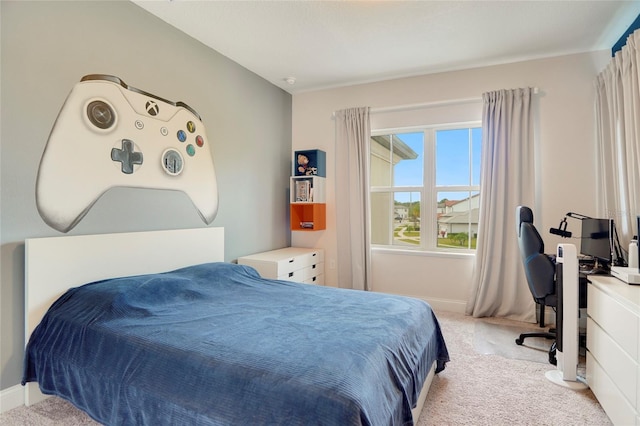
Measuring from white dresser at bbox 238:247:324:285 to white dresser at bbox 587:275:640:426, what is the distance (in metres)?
2.40

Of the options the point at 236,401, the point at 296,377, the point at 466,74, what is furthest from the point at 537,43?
the point at 236,401

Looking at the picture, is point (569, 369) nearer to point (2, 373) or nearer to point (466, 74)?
point (466, 74)

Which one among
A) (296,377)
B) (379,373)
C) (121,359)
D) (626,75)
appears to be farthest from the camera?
(626,75)

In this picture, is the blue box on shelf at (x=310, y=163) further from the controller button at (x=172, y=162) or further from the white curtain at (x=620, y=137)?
→ the white curtain at (x=620, y=137)

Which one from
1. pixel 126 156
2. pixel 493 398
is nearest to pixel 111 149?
pixel 126 156

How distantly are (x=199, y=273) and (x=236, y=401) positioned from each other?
1.47m

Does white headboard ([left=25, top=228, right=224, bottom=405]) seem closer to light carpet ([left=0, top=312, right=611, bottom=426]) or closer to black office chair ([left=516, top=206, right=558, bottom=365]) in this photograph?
light carpet ([left=0, top=312, right=611, bottom=426])

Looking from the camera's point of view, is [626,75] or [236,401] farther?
[626,75]

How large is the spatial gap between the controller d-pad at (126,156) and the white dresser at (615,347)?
306 cm

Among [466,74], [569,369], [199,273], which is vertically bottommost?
[569,369]

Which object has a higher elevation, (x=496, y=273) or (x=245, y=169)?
(x=245, y=169)

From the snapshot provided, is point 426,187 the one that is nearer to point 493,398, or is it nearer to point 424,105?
point 424,105

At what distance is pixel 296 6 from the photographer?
2.50 m

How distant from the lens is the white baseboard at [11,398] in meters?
1.88
